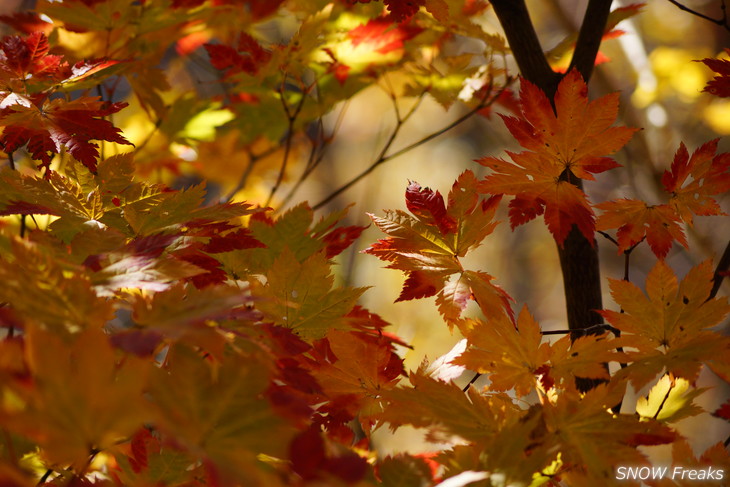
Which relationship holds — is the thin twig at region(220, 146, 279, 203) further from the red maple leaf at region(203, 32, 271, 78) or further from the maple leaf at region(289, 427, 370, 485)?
the maple leaf at region(289, 427, 370, 485)

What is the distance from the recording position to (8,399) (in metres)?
0.43

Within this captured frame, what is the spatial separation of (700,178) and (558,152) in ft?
0.64

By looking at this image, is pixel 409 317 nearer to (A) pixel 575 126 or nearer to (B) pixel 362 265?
(B) pixel 362 265

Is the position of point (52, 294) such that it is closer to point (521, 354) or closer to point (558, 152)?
point (521, 354)

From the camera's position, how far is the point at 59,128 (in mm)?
738

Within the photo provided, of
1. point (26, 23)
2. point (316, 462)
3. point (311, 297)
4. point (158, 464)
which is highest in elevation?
point (26, 23)

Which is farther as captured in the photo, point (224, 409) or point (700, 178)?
point (700, 178)

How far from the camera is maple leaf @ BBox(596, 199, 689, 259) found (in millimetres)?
774

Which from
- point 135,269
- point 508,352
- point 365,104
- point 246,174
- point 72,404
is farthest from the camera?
point 365,104

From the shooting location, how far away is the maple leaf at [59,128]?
722mm

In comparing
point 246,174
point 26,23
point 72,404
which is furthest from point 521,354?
A: point 26,23

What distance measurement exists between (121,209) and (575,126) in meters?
0.56

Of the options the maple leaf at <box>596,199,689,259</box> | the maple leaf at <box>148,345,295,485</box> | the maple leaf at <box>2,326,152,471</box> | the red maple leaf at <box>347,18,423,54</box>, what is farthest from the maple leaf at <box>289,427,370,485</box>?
the red maple leaf at <box>347,18,423,54</box>

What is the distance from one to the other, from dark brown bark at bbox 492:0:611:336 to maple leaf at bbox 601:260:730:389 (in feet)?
0.51
